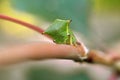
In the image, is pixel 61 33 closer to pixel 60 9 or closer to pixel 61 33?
pixel 61 33

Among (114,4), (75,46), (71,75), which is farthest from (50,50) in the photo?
(71,75)

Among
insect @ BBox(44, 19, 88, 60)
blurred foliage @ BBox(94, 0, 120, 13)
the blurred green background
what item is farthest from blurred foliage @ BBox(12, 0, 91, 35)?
insect @ BBox(44, 19, 88, 60)

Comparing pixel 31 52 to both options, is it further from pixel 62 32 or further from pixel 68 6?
pixel 68 6

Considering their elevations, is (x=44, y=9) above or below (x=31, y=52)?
above

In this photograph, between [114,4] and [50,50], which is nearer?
[50,50]

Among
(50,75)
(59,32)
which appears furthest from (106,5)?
(59,32)

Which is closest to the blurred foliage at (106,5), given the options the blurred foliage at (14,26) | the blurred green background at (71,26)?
the blurred green background at (71,26)

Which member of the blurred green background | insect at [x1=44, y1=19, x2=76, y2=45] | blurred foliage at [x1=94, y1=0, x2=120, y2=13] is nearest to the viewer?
insect at [x1=44, y1=19, x2=76, y2=45]

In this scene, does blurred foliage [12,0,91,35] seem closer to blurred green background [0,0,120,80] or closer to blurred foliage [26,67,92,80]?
blurred green background [0,0,120,80]
